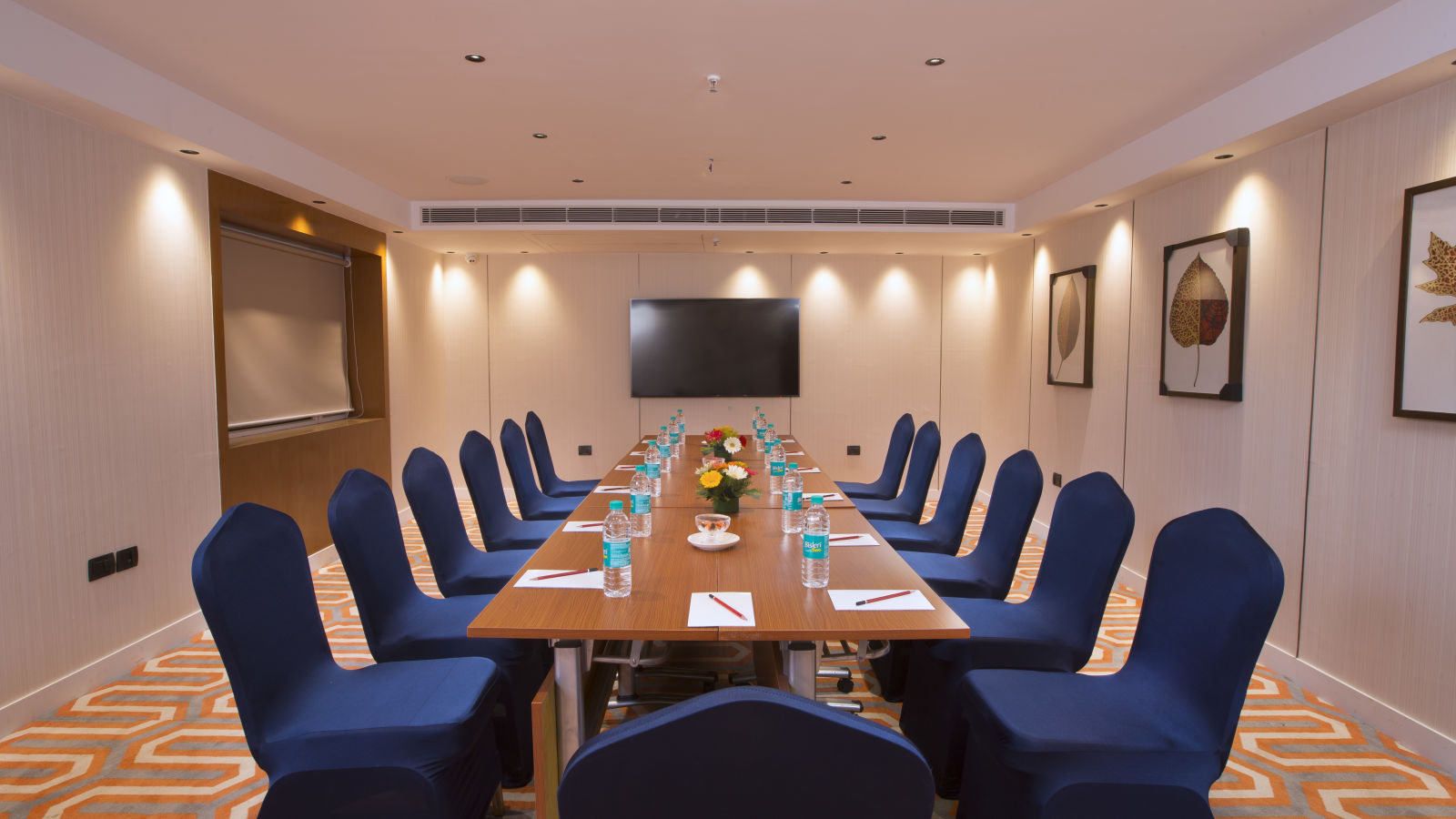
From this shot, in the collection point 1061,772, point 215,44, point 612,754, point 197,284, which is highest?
point 215,44

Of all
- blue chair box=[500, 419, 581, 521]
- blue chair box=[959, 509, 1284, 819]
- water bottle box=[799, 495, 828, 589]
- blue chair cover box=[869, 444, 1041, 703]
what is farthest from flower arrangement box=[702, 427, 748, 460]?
blue chair box=[959, 509, 1284, 819]

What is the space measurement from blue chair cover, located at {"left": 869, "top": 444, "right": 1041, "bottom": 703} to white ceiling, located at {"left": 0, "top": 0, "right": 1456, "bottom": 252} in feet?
5.95

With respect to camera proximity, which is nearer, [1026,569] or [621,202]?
[1026,569]

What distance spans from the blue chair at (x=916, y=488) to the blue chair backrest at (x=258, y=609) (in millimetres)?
2876

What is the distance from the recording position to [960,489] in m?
3.80

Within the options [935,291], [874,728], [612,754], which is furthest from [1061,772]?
[935,291]

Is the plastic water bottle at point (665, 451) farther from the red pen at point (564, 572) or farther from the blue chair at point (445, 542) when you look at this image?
the red pen at point (564, 572)

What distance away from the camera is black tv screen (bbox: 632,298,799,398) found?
289 inches

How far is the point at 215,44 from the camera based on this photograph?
3068 mm

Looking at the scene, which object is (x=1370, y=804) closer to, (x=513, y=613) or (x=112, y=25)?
(x=513, y=613)

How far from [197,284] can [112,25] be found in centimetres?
143

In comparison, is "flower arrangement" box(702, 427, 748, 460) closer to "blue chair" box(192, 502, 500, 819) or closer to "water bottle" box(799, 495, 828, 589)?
"water bottle" box(799, 495, 828, 589)

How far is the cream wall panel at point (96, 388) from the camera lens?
2.94m

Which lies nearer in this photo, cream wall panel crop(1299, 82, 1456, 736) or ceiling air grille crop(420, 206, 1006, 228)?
cream wall panel crop(1299, 82, 1456, 736)
